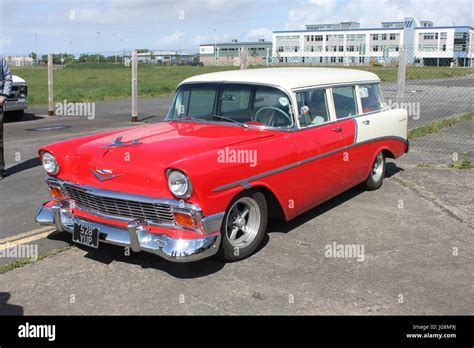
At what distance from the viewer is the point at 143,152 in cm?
426

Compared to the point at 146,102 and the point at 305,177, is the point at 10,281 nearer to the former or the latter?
the point at 305,177

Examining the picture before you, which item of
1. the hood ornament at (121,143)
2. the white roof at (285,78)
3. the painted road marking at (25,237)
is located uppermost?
the white roof at (285,78)

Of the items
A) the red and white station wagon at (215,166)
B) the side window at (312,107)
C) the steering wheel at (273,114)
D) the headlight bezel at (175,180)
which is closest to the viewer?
the headlight bezel at (175,180)

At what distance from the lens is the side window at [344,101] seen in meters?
5.88

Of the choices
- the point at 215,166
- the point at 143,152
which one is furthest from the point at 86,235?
the point at 215,166

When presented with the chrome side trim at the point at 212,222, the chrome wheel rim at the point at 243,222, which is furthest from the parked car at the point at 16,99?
the chrome side trim at the point at 212,222

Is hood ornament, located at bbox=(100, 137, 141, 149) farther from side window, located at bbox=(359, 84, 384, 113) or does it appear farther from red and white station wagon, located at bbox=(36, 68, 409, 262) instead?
side window, located at bbox=(359, 84, 384, 113)

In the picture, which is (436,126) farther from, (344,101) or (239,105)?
(239,105)

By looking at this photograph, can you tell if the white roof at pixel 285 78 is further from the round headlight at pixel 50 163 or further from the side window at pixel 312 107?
the round headlight at pixel 50 163

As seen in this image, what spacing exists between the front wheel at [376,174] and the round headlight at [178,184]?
3.67m

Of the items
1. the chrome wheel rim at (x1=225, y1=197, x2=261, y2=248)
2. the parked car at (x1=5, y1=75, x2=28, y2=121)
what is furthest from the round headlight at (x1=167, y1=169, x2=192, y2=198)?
the parked car at (x1=5, y1=75, x2=28, y2=121)

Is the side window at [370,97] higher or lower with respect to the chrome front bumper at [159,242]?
higher

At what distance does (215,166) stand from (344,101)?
2.58 m

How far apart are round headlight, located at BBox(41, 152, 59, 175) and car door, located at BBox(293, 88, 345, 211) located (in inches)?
90.0
